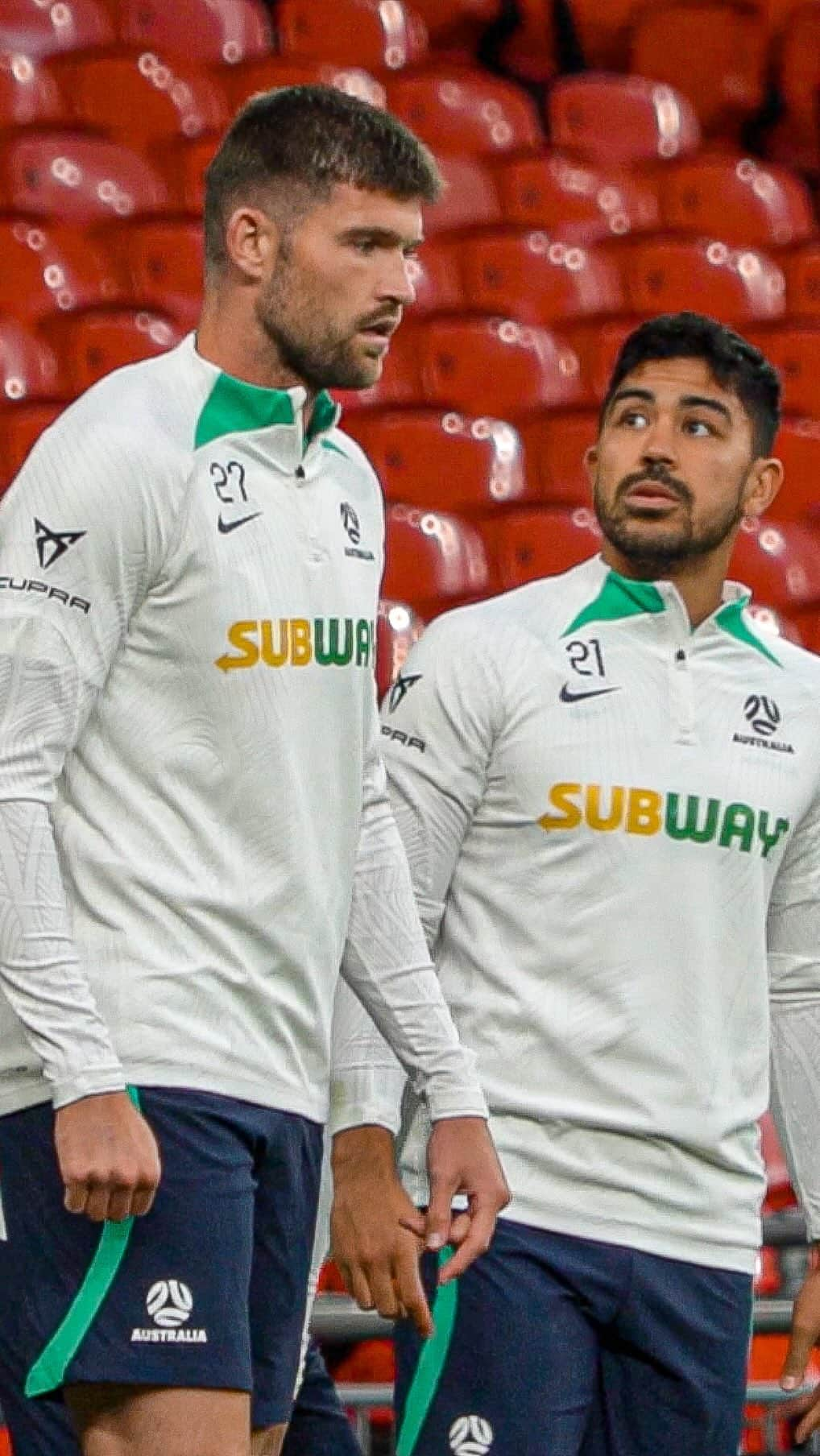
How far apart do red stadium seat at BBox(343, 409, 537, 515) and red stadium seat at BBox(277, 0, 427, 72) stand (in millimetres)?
1782

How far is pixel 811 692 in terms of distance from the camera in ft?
9.95

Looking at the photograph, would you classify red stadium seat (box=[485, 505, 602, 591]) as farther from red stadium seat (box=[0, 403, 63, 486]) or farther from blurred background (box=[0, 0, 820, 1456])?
red stadium seat (box=[0, 403, 63, 486])

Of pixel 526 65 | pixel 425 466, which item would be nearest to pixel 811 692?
pixel 425 466

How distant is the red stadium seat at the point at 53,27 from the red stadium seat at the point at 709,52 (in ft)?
5.54

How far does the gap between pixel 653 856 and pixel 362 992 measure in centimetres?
52

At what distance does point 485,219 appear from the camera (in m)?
7.28

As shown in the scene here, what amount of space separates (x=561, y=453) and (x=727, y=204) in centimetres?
147

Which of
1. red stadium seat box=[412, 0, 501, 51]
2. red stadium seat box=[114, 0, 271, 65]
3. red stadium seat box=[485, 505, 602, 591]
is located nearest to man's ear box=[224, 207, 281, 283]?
red stadium seat box=[485, 505, 602, 591]

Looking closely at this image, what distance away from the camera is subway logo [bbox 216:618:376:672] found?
219 centimetres

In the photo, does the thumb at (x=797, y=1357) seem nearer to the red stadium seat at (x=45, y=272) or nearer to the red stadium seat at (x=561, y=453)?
the red stadium seat at (x=561, y=453)

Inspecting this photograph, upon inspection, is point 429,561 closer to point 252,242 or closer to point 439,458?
point 439,458

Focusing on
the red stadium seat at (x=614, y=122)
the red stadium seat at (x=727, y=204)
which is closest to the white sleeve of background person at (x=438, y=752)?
the red stadium seat at (x=727, y=204)

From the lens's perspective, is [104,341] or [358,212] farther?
[104,341]

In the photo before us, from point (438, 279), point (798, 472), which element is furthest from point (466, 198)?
point (798, 472)
